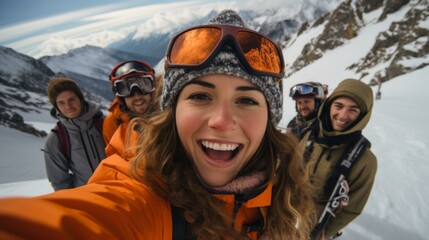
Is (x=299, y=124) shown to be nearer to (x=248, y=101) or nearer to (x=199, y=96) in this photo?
(x=248, y=101)

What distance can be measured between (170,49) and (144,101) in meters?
2.01

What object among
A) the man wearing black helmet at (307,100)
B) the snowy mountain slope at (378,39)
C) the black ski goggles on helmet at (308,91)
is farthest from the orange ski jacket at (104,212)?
the snowy mountain slope at (378,39)

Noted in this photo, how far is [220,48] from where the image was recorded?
1.67 m

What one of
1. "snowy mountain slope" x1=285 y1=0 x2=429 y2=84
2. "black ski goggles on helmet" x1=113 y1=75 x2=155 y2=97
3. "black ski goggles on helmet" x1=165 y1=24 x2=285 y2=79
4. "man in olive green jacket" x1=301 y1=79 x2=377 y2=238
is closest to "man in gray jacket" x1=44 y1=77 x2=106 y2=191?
"black ski goggles on helmet" x1=113 y1=75 x2=155 y2=97

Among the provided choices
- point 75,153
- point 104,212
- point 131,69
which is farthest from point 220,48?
point 75,153

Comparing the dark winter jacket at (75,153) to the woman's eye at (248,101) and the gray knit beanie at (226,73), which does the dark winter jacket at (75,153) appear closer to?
the gray knit beanie at (226,73)

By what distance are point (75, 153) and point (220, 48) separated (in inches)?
120

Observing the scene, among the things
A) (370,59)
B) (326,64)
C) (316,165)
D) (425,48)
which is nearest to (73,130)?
(316,165)

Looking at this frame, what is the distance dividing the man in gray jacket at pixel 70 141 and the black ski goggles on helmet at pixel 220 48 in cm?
258

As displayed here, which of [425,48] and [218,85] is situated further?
[425,48]

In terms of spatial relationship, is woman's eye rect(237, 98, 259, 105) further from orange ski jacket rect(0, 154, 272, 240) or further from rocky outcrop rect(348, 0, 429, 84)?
rocky outcrop rect(348, 0, 429, 84)

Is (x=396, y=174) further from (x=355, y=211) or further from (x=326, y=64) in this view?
(x=326, y=64)

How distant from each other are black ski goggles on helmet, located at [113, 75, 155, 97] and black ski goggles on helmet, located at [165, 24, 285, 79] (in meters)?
1.99

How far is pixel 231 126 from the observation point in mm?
1478
